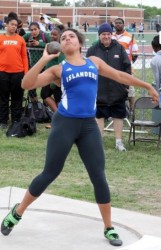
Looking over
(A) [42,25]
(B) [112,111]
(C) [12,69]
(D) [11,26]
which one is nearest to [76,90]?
(B) [112,111]

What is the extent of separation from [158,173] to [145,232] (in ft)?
8.84

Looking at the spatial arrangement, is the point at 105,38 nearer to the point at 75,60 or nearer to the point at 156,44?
the point at 156,44

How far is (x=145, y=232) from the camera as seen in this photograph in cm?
569

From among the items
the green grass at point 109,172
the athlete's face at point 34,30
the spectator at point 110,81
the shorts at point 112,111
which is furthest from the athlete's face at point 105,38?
the athlete's face at point 34,30

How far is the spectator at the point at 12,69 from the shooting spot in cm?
1112

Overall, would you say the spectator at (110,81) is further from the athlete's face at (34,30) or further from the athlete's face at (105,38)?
the athlete's face at (34,30)

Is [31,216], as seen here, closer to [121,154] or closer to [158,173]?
[158,173]

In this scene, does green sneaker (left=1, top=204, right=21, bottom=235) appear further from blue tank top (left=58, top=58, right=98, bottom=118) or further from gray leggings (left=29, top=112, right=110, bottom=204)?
blue tank top (left=58, top=58, right=98, bottom=118)

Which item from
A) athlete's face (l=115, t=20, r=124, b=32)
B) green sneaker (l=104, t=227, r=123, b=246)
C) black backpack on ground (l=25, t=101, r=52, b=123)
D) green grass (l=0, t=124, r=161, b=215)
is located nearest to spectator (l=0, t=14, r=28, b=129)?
black backpack on ground (l=25, t=101, r=52, b=123)

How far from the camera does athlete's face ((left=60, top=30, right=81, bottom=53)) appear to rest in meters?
5.19

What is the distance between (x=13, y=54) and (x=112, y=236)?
6373 mm

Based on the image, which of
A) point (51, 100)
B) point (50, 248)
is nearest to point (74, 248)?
point (50, 248)

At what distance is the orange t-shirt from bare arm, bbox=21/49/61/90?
6.02 m

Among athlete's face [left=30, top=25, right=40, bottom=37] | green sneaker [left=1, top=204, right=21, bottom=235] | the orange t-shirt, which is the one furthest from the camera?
athlete's face [left=30, top=25, right=40, bottom=37]
